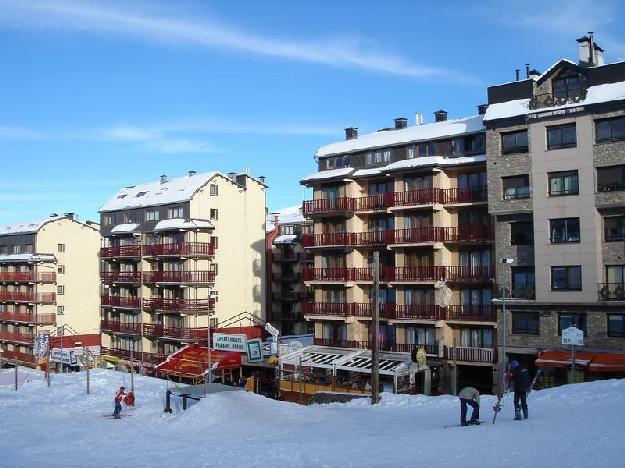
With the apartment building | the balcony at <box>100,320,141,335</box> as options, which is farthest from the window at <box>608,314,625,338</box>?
the balcony at <box>100,320,141,335</box>

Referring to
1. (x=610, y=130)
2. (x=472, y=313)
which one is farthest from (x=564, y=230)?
(x=472, y=313)

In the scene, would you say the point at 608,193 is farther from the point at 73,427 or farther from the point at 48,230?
the point at 48,230

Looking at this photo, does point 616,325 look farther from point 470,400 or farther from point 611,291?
point 470,400

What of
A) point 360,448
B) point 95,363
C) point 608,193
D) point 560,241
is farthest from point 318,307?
point 360,448

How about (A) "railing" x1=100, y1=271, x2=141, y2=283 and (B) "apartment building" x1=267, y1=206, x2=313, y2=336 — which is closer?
(A) "railing" x1=100, y1=271, x2=141, y2=283

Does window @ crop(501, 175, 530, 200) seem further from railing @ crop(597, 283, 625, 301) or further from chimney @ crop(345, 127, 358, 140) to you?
chimney @ crop(345, 127, 358, 140)

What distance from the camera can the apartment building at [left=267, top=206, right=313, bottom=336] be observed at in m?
75.9

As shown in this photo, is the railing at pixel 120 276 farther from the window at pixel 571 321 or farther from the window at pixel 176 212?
the window at pixel 571 321

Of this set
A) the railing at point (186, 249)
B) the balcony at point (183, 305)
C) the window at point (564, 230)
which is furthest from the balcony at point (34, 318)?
the window at point (564, 230)

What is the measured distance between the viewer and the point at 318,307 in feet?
185

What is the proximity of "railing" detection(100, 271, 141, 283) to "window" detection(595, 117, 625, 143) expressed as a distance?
4714cm

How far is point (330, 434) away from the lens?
24734 millimetres

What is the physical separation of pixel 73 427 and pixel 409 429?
55.7ft

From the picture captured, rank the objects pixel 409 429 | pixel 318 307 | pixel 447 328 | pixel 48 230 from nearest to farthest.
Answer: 1. pixel 409 429
2. pixel 447 328
3. pixel 318 307
4. pixel 48 230
